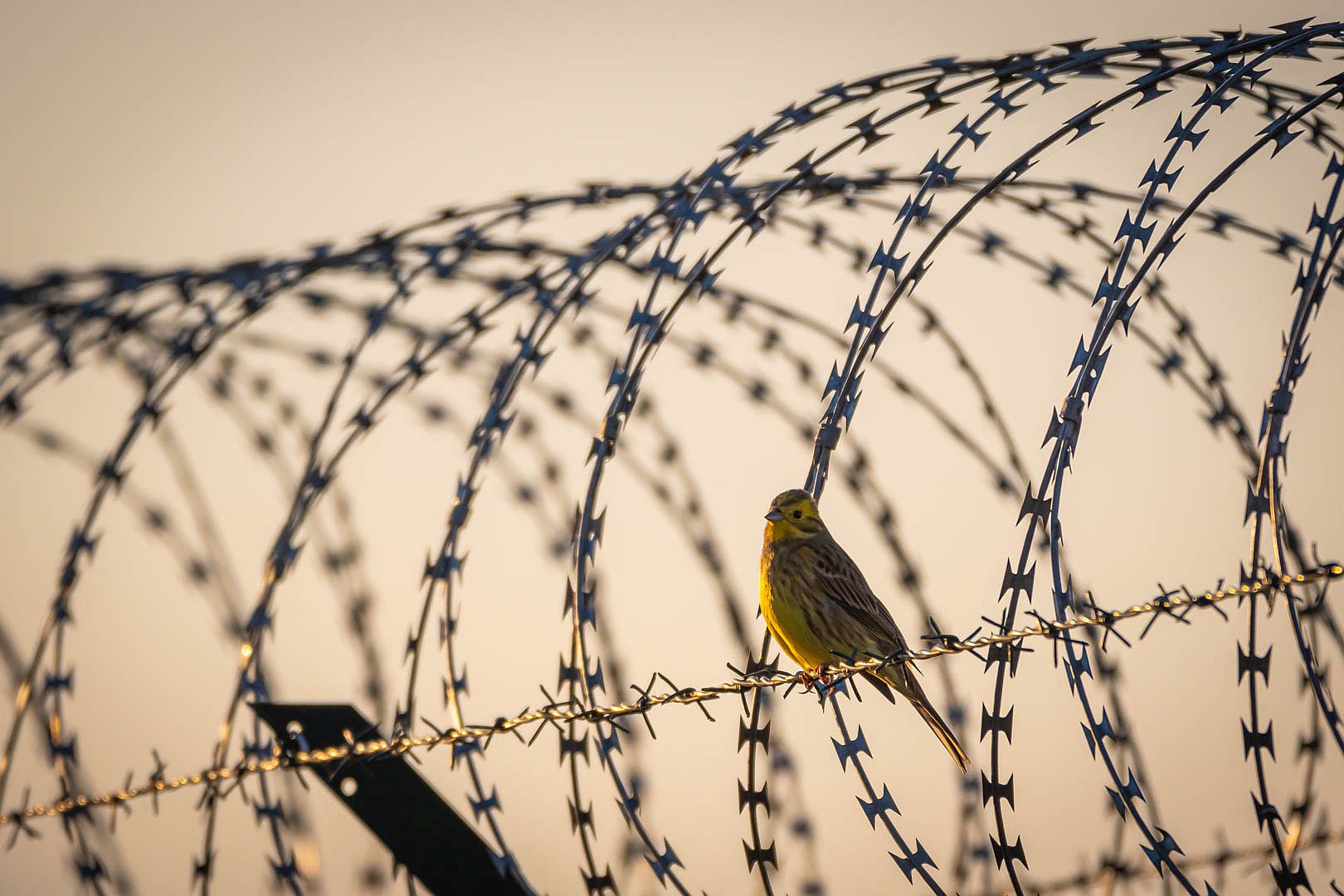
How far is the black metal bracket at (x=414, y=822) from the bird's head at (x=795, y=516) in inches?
73.4

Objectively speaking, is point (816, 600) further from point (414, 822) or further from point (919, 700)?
point (414, 822)

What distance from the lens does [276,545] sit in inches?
289

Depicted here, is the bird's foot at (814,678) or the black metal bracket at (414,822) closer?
the bird's foot at (814,678)

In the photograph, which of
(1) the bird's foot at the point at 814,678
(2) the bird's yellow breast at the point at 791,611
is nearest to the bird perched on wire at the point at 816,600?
(2) the bird's yellow breast at the point at 791,611

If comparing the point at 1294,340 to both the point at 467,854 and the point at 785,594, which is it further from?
the point at 467,854

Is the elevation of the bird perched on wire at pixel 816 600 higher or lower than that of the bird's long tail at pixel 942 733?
higher

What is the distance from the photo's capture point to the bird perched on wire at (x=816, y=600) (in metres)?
6.62

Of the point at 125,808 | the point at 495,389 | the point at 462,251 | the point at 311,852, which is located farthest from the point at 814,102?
the point at 311,852

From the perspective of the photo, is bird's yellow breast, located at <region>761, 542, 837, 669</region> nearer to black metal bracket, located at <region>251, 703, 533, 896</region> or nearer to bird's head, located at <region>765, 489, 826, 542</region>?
bird's head, located at <region>765, 489, 826, 542</region>

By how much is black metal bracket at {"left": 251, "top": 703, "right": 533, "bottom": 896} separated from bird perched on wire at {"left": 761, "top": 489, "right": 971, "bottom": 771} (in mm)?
1529

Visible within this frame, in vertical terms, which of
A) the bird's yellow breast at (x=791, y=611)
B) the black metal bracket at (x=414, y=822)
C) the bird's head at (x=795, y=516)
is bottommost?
the black metal bracket at (x=414, y=822)

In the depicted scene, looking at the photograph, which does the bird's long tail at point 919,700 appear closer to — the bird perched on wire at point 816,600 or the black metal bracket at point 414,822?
the bird perched on wire at point 816,600

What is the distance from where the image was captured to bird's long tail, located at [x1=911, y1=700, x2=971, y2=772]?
6.29m

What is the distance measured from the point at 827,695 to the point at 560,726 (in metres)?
1.26
